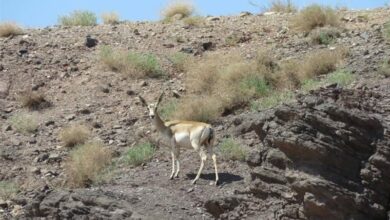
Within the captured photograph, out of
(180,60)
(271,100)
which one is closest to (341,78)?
(271,100)

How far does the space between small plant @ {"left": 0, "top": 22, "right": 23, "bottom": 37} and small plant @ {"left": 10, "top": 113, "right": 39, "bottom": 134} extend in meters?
5.50

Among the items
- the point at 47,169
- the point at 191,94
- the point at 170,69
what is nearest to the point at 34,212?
the point at 47,169

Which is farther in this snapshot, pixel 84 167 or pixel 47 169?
pixel 47 169

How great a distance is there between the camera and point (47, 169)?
19.0 meters

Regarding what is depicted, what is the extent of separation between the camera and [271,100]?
19.6 meters

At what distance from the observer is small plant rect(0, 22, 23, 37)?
26500 mm

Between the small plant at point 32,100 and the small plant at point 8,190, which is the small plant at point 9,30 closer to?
the small plant at point 32,100

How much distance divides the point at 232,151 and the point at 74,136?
14.8 ft

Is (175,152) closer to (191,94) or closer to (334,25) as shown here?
(191,94)

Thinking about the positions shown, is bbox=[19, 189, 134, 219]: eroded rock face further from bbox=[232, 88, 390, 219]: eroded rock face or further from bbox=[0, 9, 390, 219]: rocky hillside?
bbox=[232, 88, 390, 219]: eroded rock face

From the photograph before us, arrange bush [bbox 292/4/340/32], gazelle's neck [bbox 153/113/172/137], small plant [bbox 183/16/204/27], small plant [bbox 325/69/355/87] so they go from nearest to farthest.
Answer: gazelle's neck [bbox 153/113/172/137], small plant [bbox 325/69/355/87], bush [bbox 292/4/340/32], small plant [bbox 183/16/204/27]

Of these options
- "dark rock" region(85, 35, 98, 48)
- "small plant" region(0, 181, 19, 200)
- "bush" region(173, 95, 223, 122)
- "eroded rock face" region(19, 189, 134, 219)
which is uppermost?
"dark rock" region(85, 35, 98, 48)

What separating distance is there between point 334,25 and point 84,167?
32.7 feet

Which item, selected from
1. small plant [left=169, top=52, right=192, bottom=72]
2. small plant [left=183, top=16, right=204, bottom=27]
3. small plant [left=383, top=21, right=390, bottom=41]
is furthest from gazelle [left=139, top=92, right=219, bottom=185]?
small plant [left=183, top=16, right=204, bottom=27]
